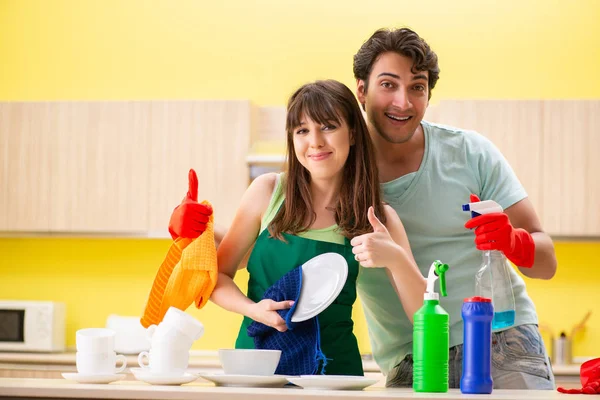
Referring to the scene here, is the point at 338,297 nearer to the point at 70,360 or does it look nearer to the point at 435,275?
the point at 435,275

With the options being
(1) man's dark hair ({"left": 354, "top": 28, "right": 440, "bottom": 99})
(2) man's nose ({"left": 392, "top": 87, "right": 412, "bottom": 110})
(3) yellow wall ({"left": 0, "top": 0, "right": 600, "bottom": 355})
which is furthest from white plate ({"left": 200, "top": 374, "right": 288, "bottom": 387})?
(3) yellow wall ({"left": 0, "top": 0, "right": 600, "bottom": 355})

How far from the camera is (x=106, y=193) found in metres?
4.50

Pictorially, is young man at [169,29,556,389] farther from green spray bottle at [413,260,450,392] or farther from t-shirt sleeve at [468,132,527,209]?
green spray bottle at [413,260,450,392]

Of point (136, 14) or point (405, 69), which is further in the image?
point (136, 14)

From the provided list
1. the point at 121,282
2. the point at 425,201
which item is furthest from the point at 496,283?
the point at 121,282

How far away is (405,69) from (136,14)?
9.44 feet

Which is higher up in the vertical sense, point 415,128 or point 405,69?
point 405,69

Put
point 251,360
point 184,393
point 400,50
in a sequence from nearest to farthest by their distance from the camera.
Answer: point 184,393
point 251,360
point 400,50

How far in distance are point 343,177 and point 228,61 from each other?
8.70 feet

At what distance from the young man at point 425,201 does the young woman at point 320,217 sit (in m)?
0.17

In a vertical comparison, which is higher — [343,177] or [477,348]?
[343,177]

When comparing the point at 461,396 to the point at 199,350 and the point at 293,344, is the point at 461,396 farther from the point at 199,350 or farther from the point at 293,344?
the point at 199,350

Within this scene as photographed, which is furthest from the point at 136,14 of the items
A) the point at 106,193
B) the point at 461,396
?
the point at 461,396

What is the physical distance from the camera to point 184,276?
2164 mm
